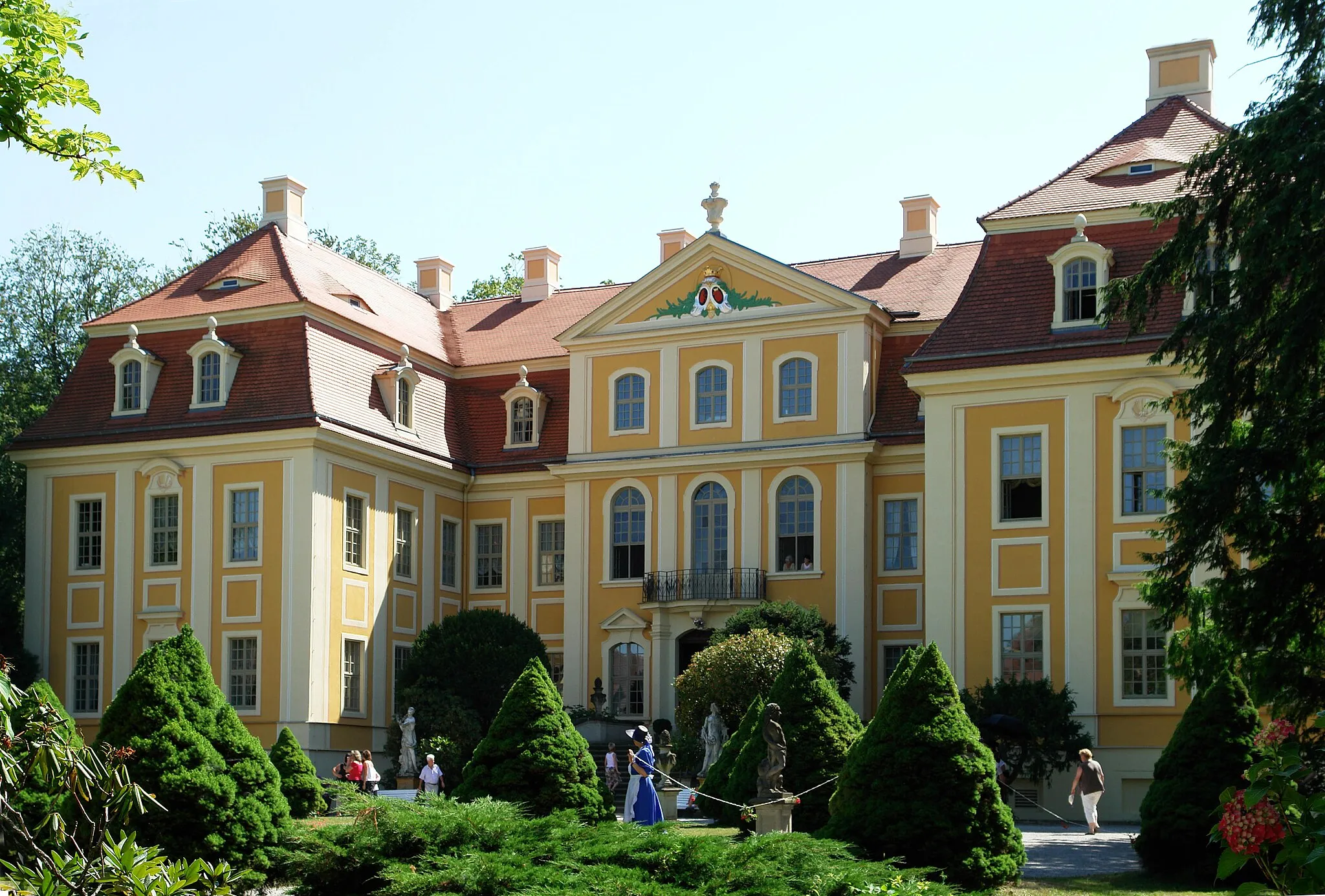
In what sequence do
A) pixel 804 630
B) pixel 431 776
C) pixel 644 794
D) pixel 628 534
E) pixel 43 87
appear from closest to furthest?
1. pixel 43 87
2. pixel 644 794
3. pixel 431 776
4. pixel 804 630
5. pixel 628 534

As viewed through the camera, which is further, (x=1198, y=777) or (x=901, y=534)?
(x=901, y=534)

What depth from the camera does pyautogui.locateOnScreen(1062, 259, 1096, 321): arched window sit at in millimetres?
28391

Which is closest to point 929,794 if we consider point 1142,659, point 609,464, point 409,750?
point 1142,659

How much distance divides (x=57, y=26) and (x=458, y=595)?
30142 millimetres

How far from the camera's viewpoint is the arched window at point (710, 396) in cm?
3372

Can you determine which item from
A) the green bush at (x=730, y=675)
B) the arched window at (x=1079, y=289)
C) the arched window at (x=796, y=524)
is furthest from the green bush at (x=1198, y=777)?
the arched window at (x=796, y=524)

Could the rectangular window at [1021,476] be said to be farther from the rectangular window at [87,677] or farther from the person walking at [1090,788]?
the rectangular window at [87,677]

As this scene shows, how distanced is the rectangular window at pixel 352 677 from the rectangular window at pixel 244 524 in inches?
103

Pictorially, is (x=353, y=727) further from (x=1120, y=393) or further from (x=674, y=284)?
(x=1120, y=393)

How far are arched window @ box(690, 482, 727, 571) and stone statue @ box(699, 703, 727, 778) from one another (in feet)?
18.8

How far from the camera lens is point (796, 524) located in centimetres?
3269

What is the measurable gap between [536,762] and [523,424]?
63.1 feet

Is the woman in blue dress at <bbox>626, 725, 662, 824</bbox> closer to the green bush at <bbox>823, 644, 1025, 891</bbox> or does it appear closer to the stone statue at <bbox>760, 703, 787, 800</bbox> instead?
the stone statue at <bbox>760, 703, 787, 800</bbox>

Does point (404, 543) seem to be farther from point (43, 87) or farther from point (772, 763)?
point (43, 87)
